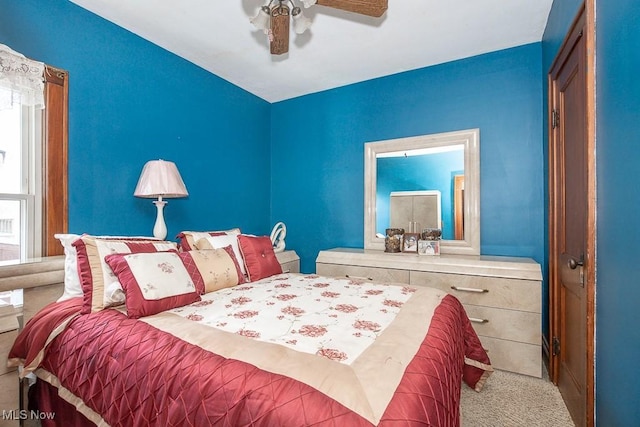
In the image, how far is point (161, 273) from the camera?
1.65m

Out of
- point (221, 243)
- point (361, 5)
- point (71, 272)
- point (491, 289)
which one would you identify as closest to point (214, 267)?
point (221, 243)

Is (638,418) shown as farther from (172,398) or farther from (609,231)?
(172,398)

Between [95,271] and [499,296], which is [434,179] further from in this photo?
[95,271]

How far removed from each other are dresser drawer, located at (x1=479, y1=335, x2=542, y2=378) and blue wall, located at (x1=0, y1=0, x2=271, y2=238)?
2.65 metres

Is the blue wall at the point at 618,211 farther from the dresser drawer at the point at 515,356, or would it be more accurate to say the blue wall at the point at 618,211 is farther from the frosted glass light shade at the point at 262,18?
the frosted glass light shade at the point at 262,18

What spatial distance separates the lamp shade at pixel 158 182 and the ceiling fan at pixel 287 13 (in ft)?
3.86

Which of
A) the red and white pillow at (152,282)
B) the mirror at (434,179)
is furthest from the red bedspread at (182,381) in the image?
the mirror at (434,179)

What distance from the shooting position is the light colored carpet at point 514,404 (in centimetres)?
172

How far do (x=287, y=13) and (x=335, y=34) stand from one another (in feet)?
3.14

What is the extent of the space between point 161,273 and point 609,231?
207 centimetres

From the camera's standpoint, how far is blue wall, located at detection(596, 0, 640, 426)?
39.8 inches

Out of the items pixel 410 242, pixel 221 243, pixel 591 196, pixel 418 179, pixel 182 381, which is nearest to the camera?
pixel 182 381

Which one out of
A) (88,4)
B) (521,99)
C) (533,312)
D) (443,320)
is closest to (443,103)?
(521,99)

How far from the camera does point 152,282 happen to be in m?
1.59
